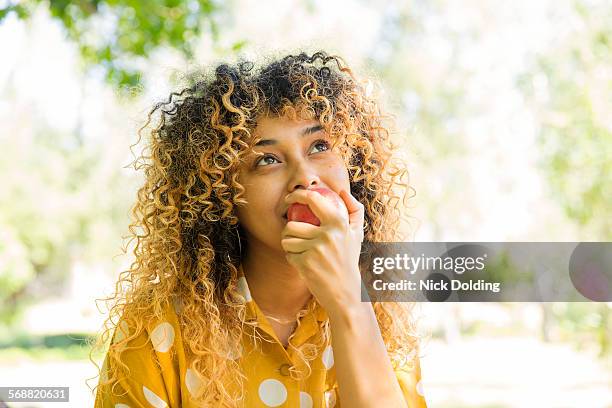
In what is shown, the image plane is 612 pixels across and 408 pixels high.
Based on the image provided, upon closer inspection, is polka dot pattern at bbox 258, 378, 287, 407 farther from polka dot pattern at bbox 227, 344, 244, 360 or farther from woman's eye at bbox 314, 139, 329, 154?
woman's eye at bbox 314, 139, 329, 154

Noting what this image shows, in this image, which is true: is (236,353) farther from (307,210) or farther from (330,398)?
(307,210)

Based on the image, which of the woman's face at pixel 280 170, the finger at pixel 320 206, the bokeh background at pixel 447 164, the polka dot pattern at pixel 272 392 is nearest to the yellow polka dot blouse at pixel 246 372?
the polka dot pattern at pixel 272 392

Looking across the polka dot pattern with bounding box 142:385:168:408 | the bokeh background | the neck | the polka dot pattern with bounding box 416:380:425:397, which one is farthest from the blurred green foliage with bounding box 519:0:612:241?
the polka dot pattern with bounding box 142:385:168:408

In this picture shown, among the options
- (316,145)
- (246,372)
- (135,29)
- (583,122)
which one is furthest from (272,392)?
(583,122)

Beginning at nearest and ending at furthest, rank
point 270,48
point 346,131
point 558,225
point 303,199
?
1. point 303,199
2. point 346,131
3. point 270,48
4. point 558,225

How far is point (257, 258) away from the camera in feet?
4.51

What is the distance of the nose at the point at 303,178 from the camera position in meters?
1.22

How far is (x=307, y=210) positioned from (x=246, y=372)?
1.06ft

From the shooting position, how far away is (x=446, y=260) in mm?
1678

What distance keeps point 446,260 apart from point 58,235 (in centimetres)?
1188

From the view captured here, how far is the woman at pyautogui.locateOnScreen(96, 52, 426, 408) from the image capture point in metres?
1.15

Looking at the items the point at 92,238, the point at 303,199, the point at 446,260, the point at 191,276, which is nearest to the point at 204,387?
the point at 191,276

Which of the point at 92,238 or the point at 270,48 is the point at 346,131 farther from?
the point at 92,238

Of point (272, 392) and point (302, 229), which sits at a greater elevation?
point (302, 229)
